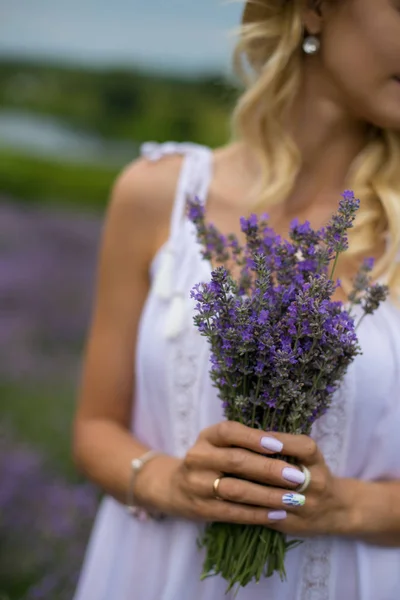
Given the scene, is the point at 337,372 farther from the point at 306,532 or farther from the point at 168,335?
the point at 168,335

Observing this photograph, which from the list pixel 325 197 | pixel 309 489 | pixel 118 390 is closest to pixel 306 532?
pixel 309 489

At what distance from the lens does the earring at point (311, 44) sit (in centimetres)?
153

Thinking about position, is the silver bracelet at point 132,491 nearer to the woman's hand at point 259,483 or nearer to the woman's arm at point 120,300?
the woman's arm at point 120,300

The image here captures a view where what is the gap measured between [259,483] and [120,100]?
2518 millimetres

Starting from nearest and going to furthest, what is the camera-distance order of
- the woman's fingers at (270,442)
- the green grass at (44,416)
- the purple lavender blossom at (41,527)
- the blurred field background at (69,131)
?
the woman's fingers at (270,442) → the purple lavender blossom at (41,527) → the green grass at (44,416) → the blurred field background at (69,131)

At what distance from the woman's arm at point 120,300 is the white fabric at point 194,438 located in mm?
43

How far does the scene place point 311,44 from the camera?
154 centimetres

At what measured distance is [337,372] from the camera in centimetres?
107

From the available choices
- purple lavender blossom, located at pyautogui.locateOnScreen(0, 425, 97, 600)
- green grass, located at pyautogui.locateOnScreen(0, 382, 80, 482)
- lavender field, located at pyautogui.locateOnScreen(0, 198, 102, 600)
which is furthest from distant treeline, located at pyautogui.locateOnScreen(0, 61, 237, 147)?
purple lavender blossom, located at pyautogui.locateOnScreen(0, 425, 97, 600)

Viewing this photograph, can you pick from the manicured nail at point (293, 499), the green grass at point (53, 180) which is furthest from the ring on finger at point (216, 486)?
the green grass at point (53, 180)

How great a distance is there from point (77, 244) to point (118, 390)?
1782mm

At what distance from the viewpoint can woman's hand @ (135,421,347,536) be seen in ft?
3.61

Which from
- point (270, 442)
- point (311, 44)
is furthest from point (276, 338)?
point (311, 44)

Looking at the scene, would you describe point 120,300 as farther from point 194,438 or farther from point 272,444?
point 272,444
